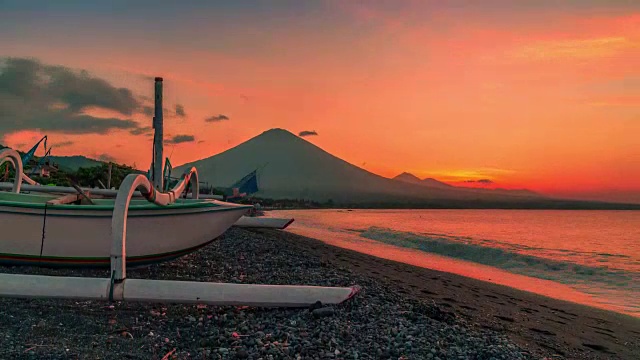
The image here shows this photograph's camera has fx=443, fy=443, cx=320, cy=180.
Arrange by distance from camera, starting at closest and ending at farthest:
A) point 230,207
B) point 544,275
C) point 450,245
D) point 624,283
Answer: point 230,207, point 624,283, point 544,275, point 450,245

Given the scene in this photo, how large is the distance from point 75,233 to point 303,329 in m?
4.82

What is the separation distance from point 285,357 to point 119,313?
274 centimetres

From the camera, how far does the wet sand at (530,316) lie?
21.7ft

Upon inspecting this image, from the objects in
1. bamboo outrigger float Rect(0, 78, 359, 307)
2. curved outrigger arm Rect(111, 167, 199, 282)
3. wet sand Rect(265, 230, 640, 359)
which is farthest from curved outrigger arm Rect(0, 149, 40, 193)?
wet sand Rect(265, 230, 640, 359)

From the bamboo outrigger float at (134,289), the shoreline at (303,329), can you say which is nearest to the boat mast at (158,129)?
the shoreline at (303,329)

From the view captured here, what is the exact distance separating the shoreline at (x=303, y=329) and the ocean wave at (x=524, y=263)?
22.7ft

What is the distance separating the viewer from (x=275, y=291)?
19.7ft

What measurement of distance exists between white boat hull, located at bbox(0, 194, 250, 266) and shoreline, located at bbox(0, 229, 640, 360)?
0.48 m

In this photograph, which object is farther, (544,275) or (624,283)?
(544,275)

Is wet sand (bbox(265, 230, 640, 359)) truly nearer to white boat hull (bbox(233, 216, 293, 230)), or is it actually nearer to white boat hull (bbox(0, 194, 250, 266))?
white boat hull (bbox(233, 216, 293, 230))

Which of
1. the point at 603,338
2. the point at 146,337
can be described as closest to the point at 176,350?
the point at 146,337

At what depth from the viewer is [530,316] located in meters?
8.35

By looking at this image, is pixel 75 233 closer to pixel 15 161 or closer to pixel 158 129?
pixel 15 161

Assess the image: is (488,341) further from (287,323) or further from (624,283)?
(624,283)
